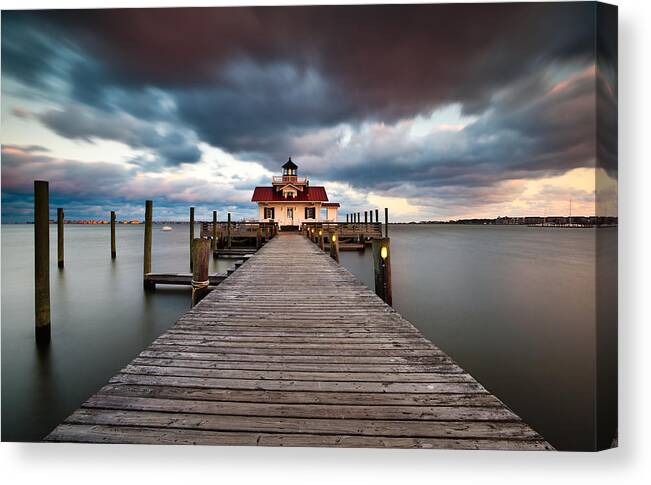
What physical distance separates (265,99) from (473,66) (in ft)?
11.9

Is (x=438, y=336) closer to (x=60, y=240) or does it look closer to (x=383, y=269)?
(x=383, y=269)

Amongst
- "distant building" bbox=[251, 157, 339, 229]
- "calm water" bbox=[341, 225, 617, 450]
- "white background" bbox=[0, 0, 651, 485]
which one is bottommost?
"calm water" bbox=[341, 225, 617, 450]

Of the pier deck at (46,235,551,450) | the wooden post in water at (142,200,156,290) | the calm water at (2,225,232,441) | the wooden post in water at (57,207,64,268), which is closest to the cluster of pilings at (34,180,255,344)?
the calm water at (2,225,232,441)

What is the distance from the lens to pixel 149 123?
21.9 ft

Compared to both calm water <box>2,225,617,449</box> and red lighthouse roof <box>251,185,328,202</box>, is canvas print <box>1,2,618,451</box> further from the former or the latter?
red lighthouse roof <box>251,185,328,202</box>

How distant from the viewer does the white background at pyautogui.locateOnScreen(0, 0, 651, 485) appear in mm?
1771

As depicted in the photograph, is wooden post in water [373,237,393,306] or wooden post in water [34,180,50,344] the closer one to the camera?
wooden post in water [34,180,50,344]

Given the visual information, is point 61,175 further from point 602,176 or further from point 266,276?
point 602,176

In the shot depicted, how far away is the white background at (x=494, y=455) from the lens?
177cm

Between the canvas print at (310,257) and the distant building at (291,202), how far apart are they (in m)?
18.6

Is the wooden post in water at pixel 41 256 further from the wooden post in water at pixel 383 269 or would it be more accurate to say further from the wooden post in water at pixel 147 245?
the wooden post in water at pixel 383 269

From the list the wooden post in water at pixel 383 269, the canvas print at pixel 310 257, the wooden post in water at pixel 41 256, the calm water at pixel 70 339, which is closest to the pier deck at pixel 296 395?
the canvas print at pixel 310 257

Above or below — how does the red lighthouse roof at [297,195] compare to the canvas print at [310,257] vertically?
above

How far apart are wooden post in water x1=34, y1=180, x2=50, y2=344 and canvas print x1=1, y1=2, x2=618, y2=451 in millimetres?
31
